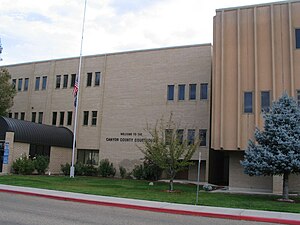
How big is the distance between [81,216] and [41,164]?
21637mm

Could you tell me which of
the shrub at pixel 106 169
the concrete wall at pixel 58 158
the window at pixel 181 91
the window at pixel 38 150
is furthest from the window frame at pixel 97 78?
the window at pixel 181 91

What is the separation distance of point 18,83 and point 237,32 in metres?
27.3

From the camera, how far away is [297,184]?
23.8 meters

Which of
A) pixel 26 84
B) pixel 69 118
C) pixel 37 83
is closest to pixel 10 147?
pixel 69 118

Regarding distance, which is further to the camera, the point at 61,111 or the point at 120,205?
the point at 61,111

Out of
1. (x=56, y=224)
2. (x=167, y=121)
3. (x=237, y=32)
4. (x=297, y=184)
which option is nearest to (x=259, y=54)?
(x=237, y=32)

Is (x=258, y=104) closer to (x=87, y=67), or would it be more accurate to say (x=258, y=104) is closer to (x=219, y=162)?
(x=219, y=162)

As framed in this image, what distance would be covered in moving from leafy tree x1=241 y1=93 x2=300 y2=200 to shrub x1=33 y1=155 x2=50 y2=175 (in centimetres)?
1891

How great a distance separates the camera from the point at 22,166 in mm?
30188

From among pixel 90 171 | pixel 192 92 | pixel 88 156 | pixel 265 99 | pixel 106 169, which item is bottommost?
pixel 90 171

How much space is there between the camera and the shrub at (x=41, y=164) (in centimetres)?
3167

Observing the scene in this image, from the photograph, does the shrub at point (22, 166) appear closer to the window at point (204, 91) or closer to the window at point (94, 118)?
the window at point (94, 118)

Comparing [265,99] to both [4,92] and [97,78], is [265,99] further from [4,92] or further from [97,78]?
[4,92]

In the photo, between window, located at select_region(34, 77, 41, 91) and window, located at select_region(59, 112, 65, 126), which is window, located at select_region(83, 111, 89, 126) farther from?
window, located at select_region(34, 77, 41, 91)
